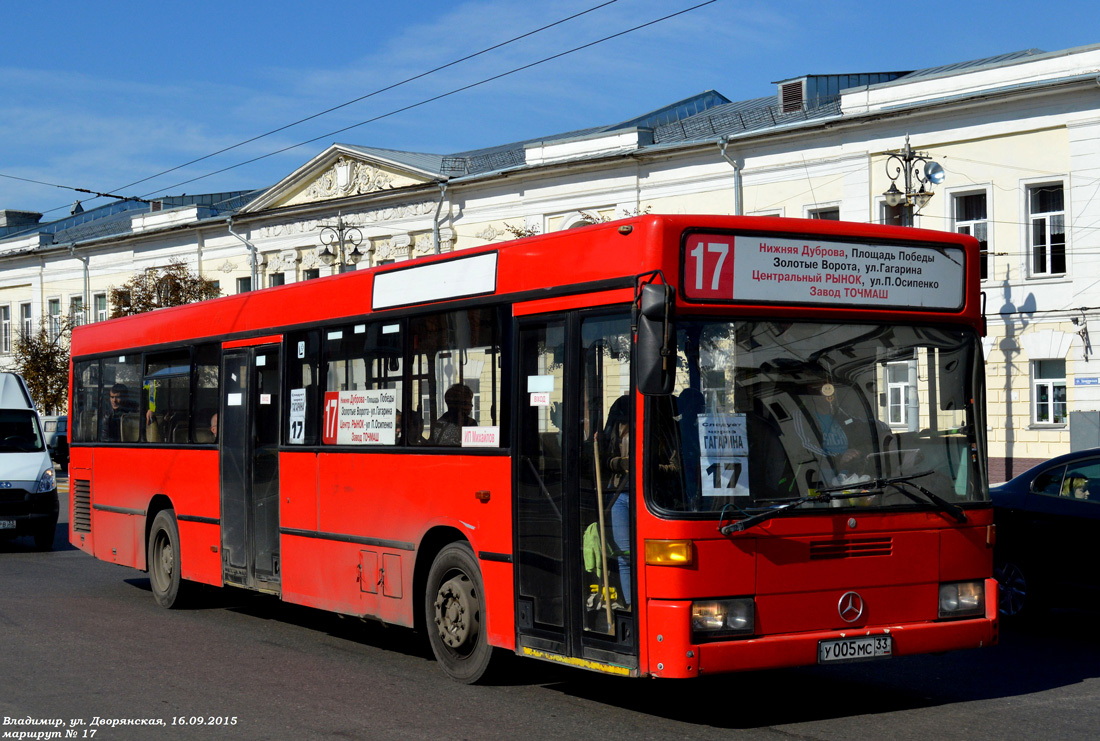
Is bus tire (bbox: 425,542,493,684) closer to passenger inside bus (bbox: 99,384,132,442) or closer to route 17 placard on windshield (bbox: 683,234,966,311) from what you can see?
route 17 placard on windshield (bbox: 683,234,966,311)

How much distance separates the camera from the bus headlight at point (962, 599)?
7.61 metres

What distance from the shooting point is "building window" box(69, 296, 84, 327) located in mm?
57219

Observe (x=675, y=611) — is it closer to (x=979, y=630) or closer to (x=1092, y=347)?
(x=979, y=630)

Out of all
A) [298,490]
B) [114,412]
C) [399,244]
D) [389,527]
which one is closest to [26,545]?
[114,412]

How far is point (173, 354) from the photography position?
1331 cm

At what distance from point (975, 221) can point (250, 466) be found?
24.6 m

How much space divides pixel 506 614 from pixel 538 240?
→ 89.9 inches

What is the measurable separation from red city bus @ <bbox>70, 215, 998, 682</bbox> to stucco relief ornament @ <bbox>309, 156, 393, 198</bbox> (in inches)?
1522

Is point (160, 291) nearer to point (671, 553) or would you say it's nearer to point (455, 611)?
point (455, 611)

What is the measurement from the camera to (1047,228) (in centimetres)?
3091

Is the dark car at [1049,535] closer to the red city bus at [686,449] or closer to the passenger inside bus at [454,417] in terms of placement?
the red city bus at [686,449]

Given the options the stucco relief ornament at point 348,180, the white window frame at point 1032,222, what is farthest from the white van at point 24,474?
the stucco relief ornament at point 348,180

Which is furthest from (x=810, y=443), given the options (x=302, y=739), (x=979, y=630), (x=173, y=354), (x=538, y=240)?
(x=173, y=354)

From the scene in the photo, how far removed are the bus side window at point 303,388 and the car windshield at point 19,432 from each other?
10439 millimetres
